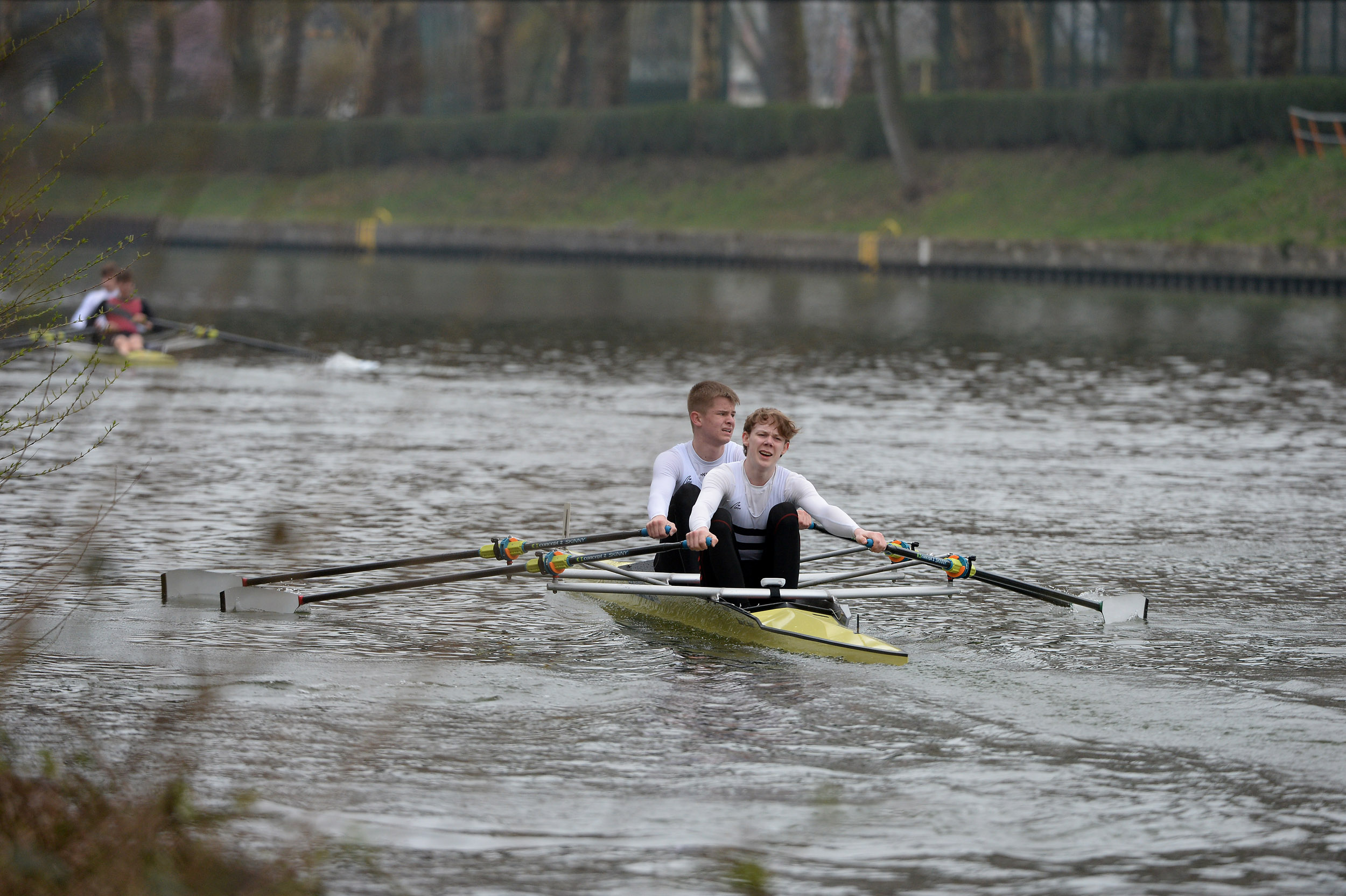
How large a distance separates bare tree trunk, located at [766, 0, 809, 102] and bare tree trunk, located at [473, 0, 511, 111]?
147 feet

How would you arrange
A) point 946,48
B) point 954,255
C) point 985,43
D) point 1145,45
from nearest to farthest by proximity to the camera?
point 954,255, point 1145,45, point 985,43, point 946,48

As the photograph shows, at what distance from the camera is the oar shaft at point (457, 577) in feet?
29.9

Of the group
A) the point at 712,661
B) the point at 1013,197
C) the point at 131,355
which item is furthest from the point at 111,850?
the point at 1013,197

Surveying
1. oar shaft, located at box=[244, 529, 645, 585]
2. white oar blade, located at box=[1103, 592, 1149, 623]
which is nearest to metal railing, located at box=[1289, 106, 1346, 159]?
white oar blade, located at box=[1103, 592, 1149, 623]

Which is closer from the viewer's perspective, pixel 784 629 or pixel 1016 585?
pixel 784 629

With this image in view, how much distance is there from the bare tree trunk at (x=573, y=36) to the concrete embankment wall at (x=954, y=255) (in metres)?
19.6

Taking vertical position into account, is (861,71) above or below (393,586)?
above

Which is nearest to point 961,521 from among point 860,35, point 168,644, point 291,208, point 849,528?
point 849,528

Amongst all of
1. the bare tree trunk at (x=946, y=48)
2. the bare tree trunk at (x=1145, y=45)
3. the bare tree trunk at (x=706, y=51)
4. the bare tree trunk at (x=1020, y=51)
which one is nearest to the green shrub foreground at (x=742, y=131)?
the bare tree trunk at (x=1145, y=45)

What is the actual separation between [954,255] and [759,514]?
93.1ft

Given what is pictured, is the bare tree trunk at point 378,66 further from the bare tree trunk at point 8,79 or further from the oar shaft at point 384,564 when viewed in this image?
the oar shaft at point 384,564

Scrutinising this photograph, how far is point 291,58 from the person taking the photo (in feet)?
7.13

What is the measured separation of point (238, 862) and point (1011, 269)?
3184cm

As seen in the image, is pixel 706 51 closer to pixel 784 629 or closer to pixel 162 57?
pixel 784 629
